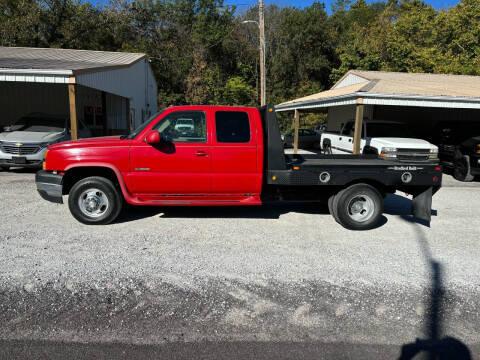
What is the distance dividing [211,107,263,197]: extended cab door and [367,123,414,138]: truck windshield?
774 cm

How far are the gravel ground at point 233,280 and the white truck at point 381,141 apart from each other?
4.08 meters

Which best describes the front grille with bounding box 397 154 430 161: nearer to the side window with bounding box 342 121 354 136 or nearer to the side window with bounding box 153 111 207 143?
the side window with bounding box 153 111 207 143

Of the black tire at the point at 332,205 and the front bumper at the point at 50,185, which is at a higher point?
the front bumper at the point at 50,185

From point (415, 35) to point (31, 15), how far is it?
37.3 metres

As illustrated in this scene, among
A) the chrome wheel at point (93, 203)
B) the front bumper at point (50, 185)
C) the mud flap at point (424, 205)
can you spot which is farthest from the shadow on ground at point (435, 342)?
the front bumper at point (50, 185)

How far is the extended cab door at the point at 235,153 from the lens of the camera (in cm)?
581

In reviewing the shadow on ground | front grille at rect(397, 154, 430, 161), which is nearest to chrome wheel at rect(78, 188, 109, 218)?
the shadow on ground

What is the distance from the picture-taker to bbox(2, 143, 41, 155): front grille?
1049 centimetres

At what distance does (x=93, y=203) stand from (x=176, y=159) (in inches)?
61.0

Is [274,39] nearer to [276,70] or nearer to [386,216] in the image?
[276,70]

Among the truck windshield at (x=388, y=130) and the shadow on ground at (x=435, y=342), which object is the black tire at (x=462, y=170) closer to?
the truck windshield at (x=388, y=130)

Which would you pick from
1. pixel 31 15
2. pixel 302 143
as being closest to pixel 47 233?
pixel 302 143

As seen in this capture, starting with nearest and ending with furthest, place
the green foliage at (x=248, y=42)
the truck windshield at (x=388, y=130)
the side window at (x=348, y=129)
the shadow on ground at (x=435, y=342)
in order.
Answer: the shadow on ground at (x=435, y=342) → the truck windshield at (x=388, y=130) → the side window at (x=348, y=129) → the green foliage at (x=248, y=42)

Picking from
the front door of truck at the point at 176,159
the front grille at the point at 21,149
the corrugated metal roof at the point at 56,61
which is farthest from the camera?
the corrugated metal roof at the point at 56,61
